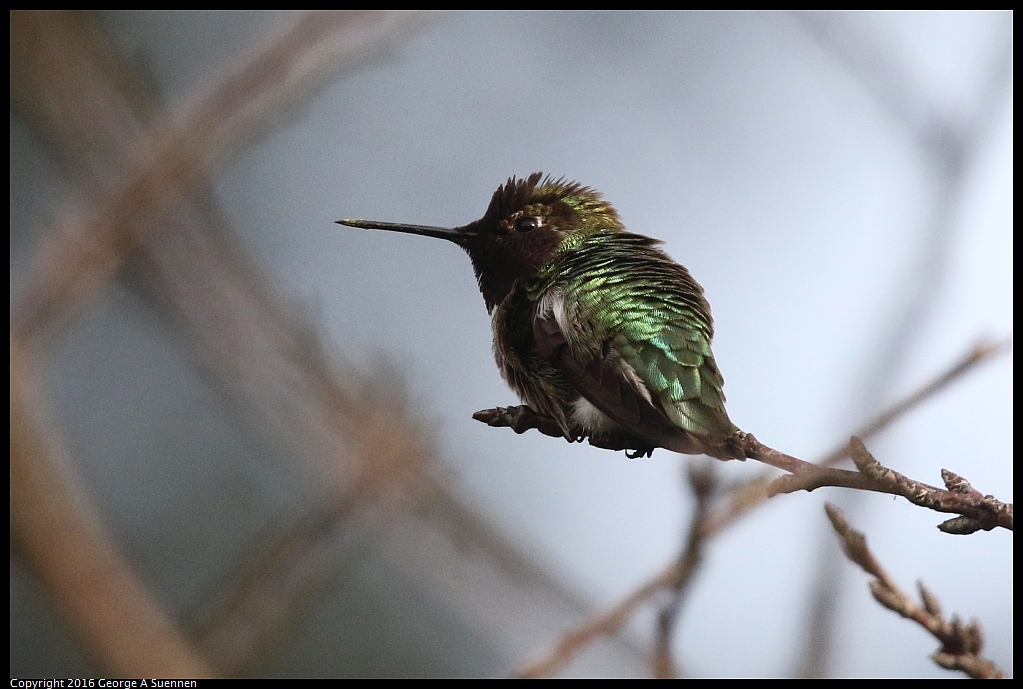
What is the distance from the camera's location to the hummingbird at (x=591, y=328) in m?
3.22

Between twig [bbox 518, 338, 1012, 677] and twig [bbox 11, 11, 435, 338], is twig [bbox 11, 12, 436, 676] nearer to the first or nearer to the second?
twig [bbox 11, 11, 435, 338]

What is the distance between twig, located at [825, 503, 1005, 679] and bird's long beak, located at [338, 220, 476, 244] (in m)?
2.71

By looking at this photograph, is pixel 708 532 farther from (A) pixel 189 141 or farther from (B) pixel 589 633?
(A) pixel 189 141

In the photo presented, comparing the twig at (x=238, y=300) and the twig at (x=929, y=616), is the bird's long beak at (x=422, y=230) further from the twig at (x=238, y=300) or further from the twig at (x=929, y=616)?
the twig at (x=929, y=616)

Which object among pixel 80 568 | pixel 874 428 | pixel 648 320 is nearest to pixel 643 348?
pixel 648 320

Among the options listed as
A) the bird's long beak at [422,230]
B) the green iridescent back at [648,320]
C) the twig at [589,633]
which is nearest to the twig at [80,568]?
the twig at [589,633]

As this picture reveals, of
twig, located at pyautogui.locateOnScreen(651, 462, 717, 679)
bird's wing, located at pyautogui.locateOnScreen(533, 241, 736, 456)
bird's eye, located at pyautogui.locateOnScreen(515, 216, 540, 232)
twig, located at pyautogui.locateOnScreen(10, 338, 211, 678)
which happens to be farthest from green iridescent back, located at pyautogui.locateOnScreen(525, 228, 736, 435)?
twig, located at pyautogui.locateOnScreen(10, 338, 211, 678)

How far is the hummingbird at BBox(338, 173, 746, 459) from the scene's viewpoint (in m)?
3.22

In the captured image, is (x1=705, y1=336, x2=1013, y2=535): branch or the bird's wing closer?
(x1=705, y1=336, x2=1013, y2=535): branch

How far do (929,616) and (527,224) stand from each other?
2968 mm

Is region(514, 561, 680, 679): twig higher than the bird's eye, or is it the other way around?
the bird's eye

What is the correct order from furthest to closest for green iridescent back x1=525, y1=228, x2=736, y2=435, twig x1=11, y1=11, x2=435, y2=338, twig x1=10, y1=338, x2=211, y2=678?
green iridescent back x1=525, y1=228, x2=736, y2=435 → twig x1=11, y1=11, x2=435, y2=338 → twig x1=10, y1=338, x2=211, y2=678

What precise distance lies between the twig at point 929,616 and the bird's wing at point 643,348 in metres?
0.78

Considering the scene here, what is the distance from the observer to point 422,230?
15.0 ft
